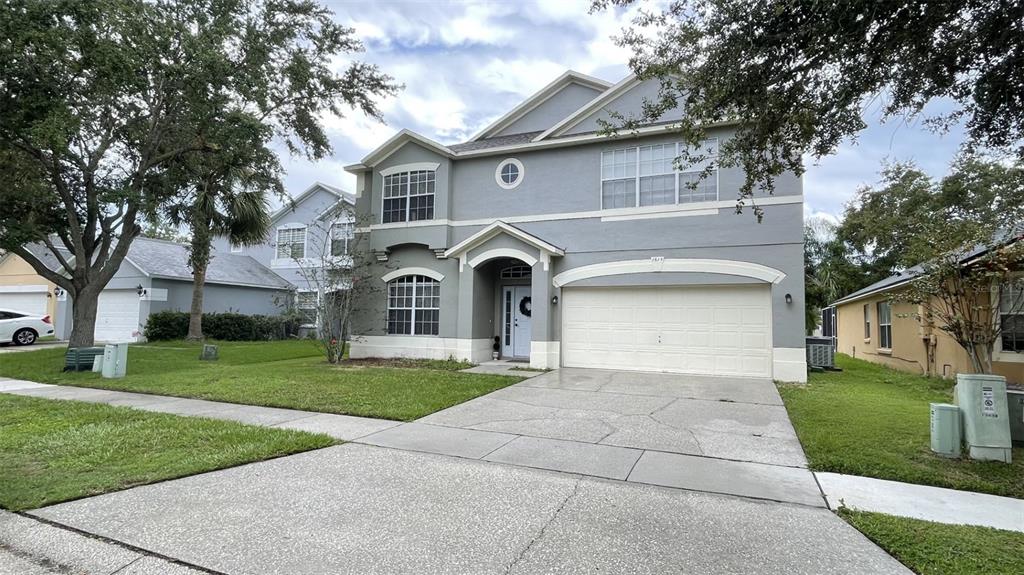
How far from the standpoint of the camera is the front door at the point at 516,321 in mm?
14953

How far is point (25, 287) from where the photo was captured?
23953mm

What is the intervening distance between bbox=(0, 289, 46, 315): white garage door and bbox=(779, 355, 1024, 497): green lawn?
30.9 meters

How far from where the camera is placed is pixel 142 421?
22.5 ft

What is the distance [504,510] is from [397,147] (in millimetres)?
13437

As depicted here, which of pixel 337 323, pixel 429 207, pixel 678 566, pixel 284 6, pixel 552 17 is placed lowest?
pixel 678 566

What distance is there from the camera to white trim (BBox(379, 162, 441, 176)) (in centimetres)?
1515

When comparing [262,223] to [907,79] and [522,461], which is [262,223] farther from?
[907,79]

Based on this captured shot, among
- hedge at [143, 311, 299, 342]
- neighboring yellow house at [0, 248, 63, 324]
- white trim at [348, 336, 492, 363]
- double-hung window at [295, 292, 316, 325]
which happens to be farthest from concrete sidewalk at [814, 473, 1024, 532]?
neighboring yellow house at [0, 248, 63, 324]

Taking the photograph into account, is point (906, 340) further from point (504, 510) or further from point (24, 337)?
point (24, 337)

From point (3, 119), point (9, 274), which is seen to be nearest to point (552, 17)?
point (3, 119)

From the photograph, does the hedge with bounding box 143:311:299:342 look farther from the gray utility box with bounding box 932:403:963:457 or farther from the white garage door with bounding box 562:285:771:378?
the gray utility box with bounding box 932:403:963:457

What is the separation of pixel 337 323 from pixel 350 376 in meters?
3.75

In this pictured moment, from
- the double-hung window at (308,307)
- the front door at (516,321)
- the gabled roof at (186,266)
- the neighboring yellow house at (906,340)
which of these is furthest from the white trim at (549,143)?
the gabled roof at (186,266)

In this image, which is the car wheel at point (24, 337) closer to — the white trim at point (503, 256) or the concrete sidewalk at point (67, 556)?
the white trim at point (503, 256)
